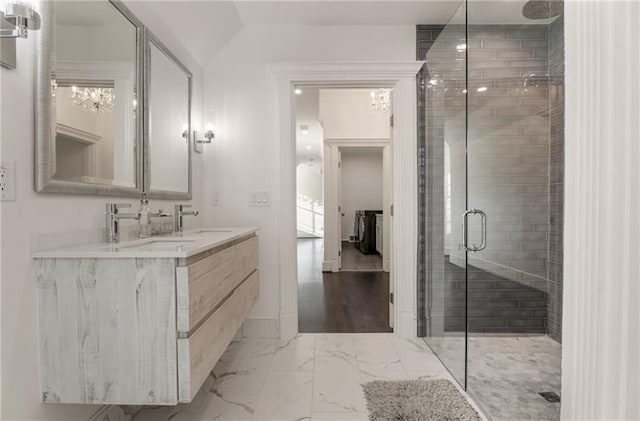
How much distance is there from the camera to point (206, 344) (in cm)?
136

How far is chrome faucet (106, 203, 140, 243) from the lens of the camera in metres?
1.50

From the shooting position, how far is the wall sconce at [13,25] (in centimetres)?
103

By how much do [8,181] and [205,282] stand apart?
28.7 inches

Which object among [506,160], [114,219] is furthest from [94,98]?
[506,160]

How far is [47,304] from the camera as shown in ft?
3.92

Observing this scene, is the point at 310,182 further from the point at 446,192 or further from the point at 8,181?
the point at 8,181

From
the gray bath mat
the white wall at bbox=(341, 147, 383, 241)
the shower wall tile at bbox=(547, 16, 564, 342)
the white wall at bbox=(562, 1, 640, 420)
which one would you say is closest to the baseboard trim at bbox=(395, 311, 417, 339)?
the gray bath mat

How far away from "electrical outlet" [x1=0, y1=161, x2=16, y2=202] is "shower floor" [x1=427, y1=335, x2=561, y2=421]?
221cm

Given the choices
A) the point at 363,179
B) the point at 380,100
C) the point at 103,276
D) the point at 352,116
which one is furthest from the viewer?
the point at 363,179

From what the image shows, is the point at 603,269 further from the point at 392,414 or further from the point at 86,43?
the point at 86,43

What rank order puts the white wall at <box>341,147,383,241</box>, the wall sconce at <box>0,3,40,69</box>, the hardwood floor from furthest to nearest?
the white wall at <box>341,147,383,241</box>
the hardwood floor
the wall sconce at <box>0,3,40,69</box>

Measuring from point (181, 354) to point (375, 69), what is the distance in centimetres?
230

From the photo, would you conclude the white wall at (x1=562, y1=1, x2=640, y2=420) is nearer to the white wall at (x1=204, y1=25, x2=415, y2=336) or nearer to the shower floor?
the shower floor

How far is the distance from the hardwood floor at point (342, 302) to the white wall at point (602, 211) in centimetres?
205
